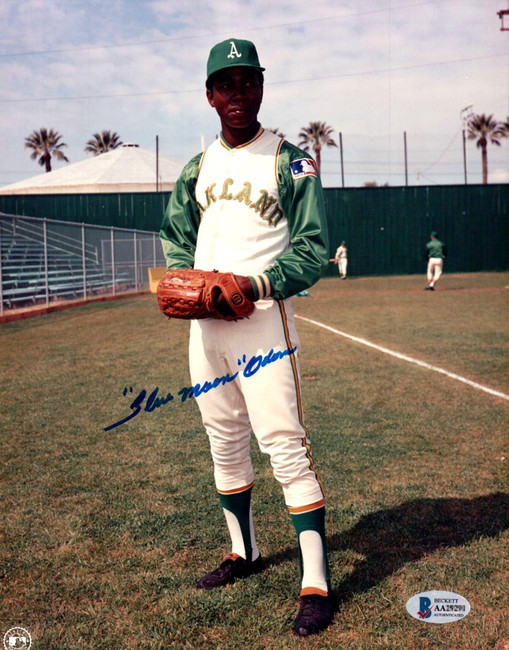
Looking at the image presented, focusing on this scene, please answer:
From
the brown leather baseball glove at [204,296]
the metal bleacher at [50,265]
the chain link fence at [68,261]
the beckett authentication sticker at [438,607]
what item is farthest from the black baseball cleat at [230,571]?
the metal bleacher at [50,265]

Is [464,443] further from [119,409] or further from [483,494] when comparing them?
[119,409]

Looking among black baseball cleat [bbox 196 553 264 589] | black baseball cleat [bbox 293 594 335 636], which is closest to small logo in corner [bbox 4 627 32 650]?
black baseball cleat [bbox 196 553 264 589]

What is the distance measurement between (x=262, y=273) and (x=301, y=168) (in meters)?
0.45

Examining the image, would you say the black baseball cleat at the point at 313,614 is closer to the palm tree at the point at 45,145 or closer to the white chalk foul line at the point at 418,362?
the white chalk foul line at the point at 418,362

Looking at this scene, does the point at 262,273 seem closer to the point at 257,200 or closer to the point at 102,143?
the point at 257,200

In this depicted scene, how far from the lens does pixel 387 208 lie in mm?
33500

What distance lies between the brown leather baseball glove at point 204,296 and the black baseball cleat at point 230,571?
116cm

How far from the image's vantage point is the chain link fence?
15898 mm

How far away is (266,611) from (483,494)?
1.80m

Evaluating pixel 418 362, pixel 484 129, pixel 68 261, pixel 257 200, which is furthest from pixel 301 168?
pixel 484 129

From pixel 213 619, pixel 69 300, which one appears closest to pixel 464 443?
pixel 213 619

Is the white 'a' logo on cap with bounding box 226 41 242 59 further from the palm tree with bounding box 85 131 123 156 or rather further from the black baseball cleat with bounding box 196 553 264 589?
the palm tree with bounding box 85 131 123 156

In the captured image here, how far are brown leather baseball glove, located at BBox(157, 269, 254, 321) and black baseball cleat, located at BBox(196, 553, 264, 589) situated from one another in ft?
3.82

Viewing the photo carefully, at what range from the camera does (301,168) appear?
2.45 meters
